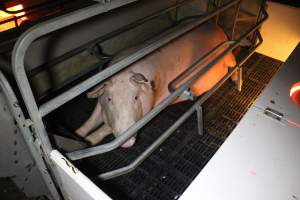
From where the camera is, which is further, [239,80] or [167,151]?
[239,80]

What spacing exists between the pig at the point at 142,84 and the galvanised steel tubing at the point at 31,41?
2.94 feet

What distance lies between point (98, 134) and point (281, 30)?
8.10 feet

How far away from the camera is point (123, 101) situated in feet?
6.28

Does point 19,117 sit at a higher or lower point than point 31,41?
lower

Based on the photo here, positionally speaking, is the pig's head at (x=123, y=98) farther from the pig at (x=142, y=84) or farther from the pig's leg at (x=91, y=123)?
the pig's leg at (x=91, y=123)

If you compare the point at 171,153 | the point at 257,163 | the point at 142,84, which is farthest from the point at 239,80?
the point at 257,163

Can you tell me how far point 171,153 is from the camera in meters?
2.19

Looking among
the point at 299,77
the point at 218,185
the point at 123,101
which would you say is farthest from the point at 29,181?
the point at 299,77

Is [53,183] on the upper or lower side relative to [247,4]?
lower

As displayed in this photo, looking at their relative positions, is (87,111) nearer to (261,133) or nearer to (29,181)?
(29,181)

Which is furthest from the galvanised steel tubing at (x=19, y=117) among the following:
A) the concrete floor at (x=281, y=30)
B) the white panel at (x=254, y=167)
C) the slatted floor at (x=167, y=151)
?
the concrete floor at (x=281, y=30)

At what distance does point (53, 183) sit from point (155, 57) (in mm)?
1438

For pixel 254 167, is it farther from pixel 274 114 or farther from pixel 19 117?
pixel 19 117

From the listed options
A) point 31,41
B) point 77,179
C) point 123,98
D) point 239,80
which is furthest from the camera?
point 239,80
